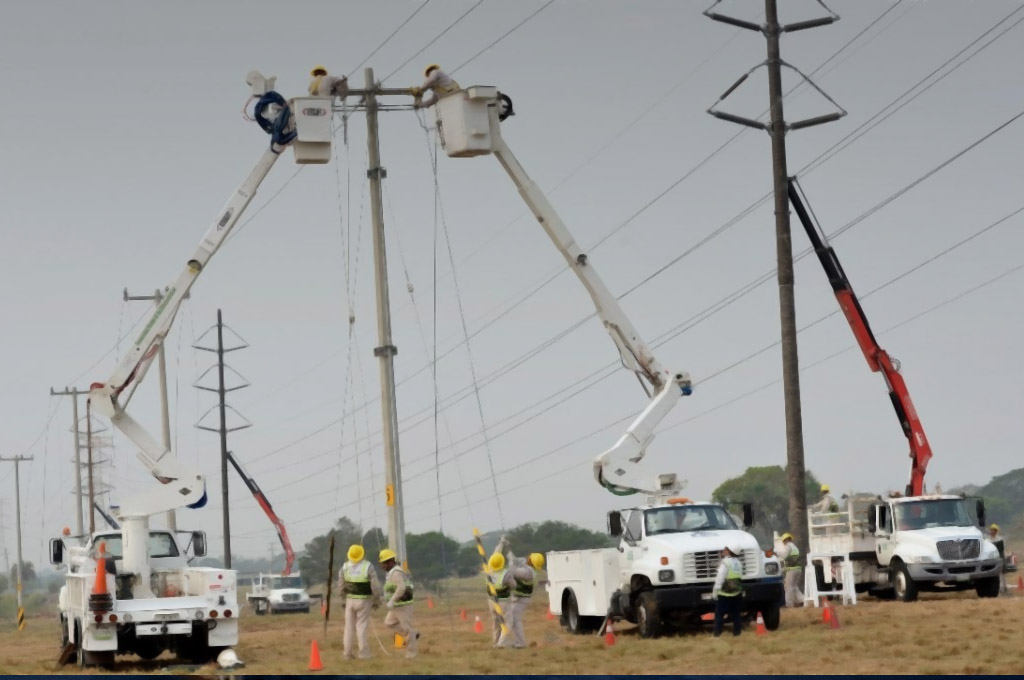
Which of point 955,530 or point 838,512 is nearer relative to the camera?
point 955,530

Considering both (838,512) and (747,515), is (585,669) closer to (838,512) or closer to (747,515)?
(747,515)

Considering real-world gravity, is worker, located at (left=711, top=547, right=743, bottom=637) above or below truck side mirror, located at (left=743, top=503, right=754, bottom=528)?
below

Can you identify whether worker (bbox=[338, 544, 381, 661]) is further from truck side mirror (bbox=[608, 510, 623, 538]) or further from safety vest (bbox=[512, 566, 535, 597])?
truck side mirror (bbox=[608, 510, 623, 538])

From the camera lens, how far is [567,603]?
31.5m

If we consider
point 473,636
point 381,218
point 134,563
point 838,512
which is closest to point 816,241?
point 838,512

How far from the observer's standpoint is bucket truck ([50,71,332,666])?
2641cm

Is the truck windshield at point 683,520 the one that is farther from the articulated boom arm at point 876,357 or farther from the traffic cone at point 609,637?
the articulated boom arm at point 876,357

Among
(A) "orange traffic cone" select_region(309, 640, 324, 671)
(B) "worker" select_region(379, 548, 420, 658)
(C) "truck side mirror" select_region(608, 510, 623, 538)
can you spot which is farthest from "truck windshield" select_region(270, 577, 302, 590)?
(A) "orange traffic cone" select_region(309, 640, 324, 671)

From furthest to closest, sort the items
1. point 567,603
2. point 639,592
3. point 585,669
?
point 567,603, point 639,592, point 585,669

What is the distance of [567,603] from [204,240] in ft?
32.4

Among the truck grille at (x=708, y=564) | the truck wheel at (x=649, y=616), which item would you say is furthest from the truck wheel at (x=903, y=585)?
the truck wheel at (x=649, y=616)

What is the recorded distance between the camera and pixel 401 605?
26250 mm

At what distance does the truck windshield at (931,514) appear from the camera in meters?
37.6

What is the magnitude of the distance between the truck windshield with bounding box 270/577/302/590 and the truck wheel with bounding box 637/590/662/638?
127ft
